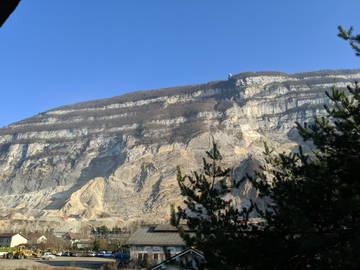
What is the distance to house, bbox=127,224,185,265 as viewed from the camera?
34.0 m

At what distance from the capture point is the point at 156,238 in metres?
36.2

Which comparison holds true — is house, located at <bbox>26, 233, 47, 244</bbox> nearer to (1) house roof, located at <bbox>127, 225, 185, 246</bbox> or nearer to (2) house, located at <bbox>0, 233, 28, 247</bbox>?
(2) house, located at <bbox>0, 233, 28, 247</bbox>

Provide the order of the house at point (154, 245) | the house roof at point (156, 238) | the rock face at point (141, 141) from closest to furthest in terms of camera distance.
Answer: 1. the house at point (154, 245)
2. the house roof at point (156, 238)
3. the rock face at point (141, 141)

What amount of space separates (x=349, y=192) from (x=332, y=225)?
0.72m

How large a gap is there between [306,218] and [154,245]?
31.4m

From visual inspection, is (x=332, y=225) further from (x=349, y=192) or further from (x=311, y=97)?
(x=311, y=97)

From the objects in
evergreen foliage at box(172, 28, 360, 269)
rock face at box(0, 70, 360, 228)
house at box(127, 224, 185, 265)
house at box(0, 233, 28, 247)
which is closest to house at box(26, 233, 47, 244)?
house at box(0, 233, 28, 247)

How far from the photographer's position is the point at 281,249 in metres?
6.91

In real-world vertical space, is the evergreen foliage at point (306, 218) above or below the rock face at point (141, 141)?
below

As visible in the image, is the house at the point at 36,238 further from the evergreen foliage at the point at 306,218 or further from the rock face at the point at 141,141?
the evergreen foliage at the point at 306,218

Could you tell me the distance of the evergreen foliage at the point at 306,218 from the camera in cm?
581

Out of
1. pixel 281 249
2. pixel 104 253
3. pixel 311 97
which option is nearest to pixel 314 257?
pixel 281 249

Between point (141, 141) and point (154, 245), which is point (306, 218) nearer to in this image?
point (154, 245)

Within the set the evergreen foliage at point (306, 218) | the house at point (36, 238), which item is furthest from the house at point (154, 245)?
the house at point (36, 238)
